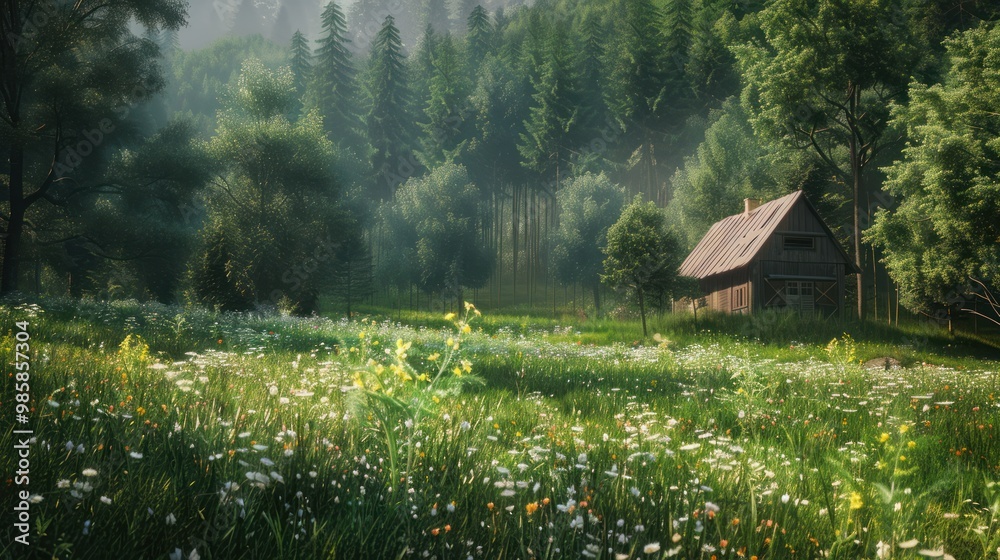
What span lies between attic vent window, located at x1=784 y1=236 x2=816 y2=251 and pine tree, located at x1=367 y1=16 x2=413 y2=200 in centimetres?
5266

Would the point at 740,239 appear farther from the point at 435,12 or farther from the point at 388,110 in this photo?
the point at 435,12

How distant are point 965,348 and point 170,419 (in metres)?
35.3

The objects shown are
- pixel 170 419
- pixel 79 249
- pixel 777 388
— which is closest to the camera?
pixel 170 419

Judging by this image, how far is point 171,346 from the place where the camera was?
37.3ft

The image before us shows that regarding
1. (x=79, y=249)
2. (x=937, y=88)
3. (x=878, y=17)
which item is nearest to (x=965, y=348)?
(x=937, y=88)

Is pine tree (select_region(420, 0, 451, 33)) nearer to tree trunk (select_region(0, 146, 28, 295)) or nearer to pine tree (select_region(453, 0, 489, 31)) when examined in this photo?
pine tree (select_region(453, 0, 489, 31))

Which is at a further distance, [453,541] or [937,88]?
[937,88]

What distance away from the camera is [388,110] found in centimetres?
7675

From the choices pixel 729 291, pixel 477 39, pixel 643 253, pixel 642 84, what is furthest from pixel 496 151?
pixel 643 253

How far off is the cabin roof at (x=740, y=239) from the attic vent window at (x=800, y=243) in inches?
38.1

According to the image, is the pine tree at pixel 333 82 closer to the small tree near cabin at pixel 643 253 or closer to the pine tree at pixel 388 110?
the pine tree at pixel 388 110

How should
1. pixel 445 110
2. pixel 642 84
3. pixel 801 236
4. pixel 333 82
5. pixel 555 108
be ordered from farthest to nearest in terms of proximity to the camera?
1. pixel 445 110
2. pixel 333 82
3. pixel 555 108
4. pixel 642 84
5. pixel 801 236

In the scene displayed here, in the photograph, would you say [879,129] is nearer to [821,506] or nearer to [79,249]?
[821,506]

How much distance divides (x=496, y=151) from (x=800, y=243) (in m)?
47.9
